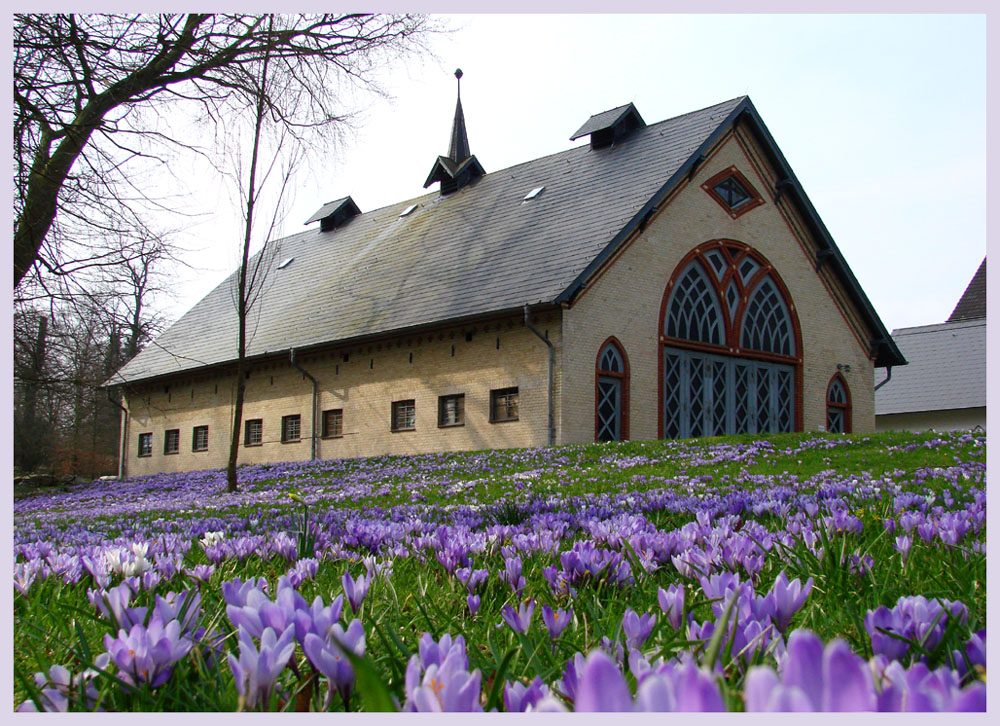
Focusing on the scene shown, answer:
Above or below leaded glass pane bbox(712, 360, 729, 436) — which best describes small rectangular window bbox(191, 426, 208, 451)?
below

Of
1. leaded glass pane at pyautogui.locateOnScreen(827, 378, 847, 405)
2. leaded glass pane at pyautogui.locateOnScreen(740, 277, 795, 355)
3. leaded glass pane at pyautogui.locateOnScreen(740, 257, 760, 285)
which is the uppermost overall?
leaded glass pane at pyautogui.locateOnScreen(740, 257, 760, 285)

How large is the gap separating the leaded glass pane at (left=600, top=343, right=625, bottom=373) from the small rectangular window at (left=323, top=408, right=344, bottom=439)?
30.9 ft

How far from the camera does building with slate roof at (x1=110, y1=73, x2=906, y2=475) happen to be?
78.7 feet

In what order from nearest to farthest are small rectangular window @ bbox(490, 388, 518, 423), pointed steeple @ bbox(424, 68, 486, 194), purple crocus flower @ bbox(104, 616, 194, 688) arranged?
purple crocus flower @ bbox(104, 616, 194, 688) → small rectangular window @ bbox(490, 388, 518, 423) → pointed steeple @ bbox(424, 68, 486, 194)

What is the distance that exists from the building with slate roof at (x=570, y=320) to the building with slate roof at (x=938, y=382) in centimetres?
885

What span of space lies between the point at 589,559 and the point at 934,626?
122cm

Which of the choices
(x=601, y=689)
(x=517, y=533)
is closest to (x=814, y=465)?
(x=517, y=533)

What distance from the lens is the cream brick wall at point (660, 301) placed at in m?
23.4

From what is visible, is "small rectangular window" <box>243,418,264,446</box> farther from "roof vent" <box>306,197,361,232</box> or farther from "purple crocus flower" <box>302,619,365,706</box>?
"purple crocus flower" <box>302,619,365,706</box>

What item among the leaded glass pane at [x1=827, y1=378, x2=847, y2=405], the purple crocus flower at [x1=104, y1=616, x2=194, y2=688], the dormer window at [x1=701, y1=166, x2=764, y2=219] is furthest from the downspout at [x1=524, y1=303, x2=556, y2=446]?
the purple crocus flower at [x1=104, y1=616, x2=194, y2=688]

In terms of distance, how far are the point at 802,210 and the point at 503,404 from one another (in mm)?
13571

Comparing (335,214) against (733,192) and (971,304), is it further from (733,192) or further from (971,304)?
(971,304)

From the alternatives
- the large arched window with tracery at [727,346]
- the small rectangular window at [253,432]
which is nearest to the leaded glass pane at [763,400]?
the large arched window with tracery at [727,346]

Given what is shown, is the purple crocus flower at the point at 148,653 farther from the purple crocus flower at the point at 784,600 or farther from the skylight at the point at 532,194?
the skylight at the point at 532,194
